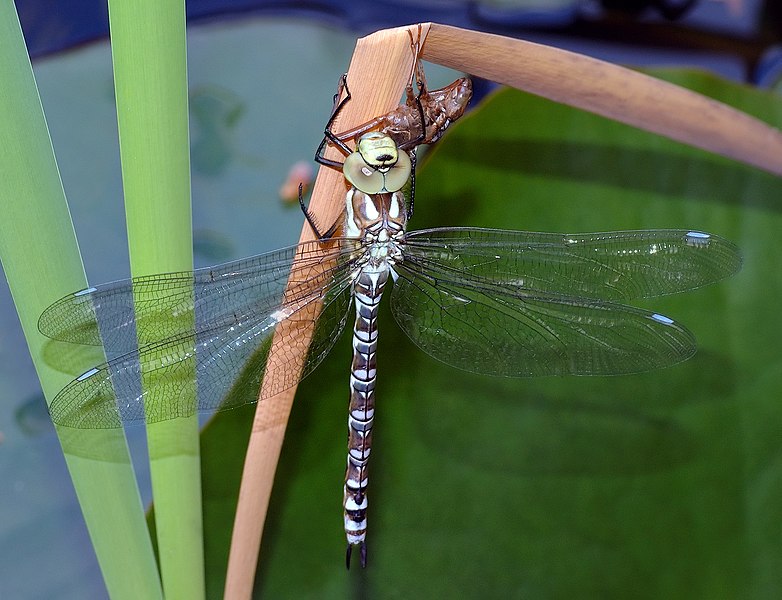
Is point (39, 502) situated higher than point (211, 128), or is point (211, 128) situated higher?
point (211, 128)

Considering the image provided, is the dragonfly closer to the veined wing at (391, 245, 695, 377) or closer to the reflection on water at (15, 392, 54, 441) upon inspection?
the veined wing at (391, 245, 695, 377)

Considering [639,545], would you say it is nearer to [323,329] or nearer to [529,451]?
[529,451]

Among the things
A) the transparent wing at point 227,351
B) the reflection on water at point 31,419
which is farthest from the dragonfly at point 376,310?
the reflection on water at point 31,419

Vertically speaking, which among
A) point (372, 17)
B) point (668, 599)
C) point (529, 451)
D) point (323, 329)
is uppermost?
point (372, 17)

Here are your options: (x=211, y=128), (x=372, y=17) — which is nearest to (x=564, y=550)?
(x=211, y=128)

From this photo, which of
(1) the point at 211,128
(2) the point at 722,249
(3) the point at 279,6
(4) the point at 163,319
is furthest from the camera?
(3) the point at 279,6
